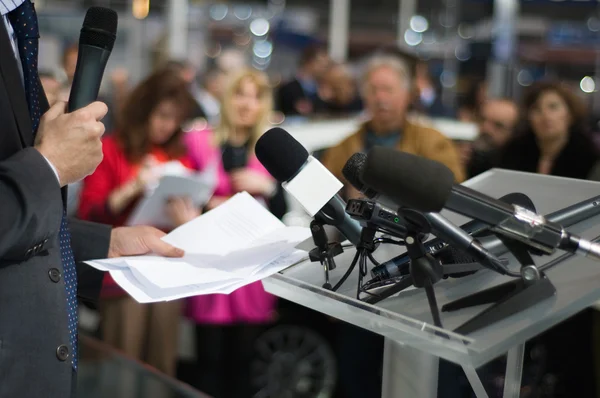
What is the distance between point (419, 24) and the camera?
50.7ft

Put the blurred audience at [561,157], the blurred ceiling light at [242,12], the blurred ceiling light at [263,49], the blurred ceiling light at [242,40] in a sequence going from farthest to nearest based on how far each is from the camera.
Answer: the blurred ceiling light at [242,40], the blurred ceiling light at [242,12], the blurred ceiling light at [263,49], the blurred audience at [561,157]

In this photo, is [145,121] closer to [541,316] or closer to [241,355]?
[241,355]

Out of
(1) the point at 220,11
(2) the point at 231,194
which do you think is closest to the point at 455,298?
(2) the point at 231,194

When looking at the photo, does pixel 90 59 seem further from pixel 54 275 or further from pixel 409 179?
pixel 409 179

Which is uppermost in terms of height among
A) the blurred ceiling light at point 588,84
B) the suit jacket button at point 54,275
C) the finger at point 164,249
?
the suit jacket button at point 54,275

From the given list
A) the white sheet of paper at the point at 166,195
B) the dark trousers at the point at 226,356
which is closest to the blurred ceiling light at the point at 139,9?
the dark trousers at the point at 226,356

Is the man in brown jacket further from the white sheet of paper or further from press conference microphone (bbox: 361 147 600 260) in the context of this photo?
press conference microphone (bbox: 361 147 600 260)

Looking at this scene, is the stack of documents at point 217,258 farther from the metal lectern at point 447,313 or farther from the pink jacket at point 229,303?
the pink jacket at point 229,303

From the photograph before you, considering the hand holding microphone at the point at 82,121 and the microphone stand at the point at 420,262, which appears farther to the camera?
the hand holding microphone at the point at 82,121

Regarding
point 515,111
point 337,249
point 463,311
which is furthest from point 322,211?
point 515,111

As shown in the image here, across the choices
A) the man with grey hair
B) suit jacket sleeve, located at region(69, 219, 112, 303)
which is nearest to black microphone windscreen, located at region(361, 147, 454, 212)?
suit jacket sleeve, located at region(69, 219, 112, 303)

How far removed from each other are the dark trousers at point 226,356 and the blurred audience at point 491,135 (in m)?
1.52

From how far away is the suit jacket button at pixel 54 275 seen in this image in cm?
123

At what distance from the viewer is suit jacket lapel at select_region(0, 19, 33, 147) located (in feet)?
3.81
